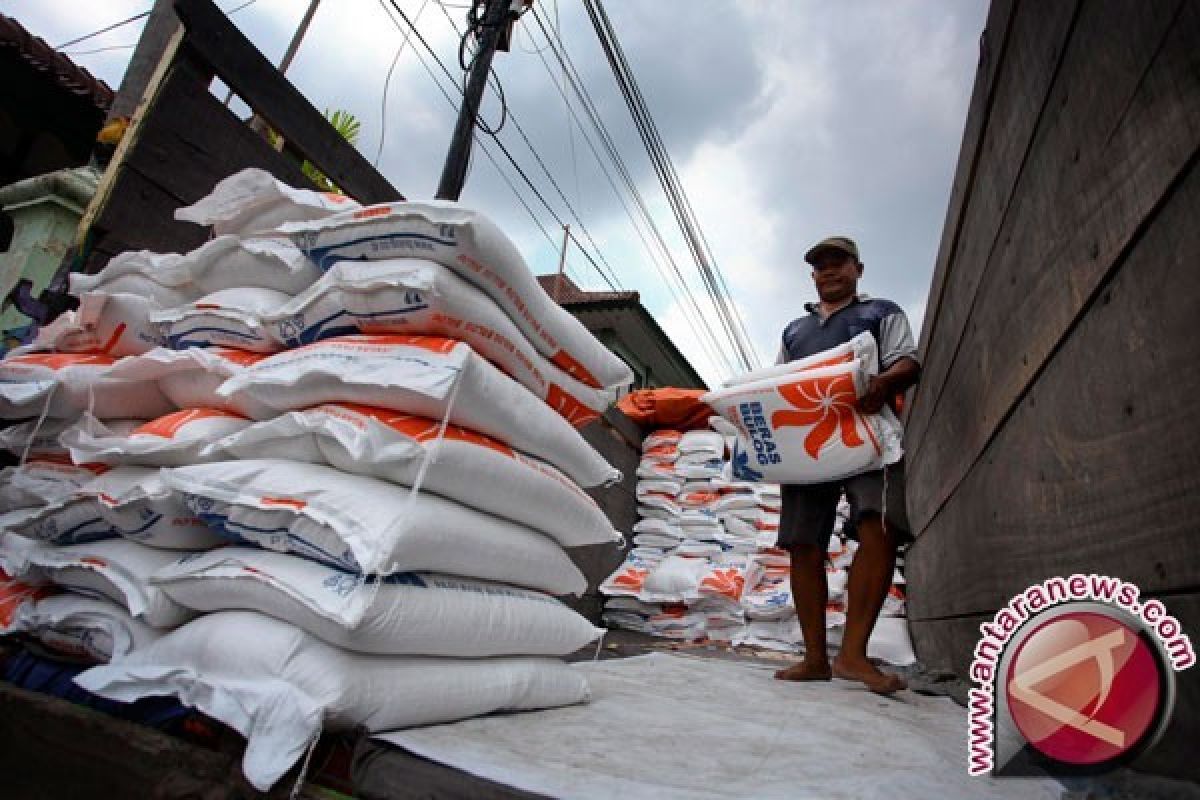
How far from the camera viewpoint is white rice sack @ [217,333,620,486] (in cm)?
104

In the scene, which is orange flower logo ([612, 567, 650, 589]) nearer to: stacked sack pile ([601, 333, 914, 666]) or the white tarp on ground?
stacked sack pile ([601, 333, 914, 666])

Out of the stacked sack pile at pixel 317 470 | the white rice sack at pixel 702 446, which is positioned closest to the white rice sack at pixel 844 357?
the stacked sack pile at pixel 317 470

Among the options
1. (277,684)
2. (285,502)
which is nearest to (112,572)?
Answer: (285,502)

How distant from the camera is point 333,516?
3.07ft

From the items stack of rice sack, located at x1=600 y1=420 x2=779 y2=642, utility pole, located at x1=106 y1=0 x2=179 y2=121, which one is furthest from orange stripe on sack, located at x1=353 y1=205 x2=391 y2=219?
utility pole, located at x1=106 y1=0 x2=179 y2=121

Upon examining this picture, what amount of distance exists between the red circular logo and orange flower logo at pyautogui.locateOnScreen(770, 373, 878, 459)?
3.51 ft

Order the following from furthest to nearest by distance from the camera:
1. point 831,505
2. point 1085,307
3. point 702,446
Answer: point 702,446 → point 831,505 → point 1085,307

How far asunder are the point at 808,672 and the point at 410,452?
1.46m

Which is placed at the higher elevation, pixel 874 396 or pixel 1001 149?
pixel 1001 149

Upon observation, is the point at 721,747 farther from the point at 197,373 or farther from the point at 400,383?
the point at 197,373

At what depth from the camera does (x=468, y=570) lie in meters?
1.11

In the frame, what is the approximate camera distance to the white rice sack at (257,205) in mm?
1451

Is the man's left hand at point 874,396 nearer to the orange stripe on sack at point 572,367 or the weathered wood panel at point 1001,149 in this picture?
the weathered wood panel at point 1001,149

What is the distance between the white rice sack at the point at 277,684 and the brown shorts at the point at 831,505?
1.24 m
